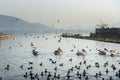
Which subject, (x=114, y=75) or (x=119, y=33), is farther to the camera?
(x=119, y=33)

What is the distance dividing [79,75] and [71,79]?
3.53m

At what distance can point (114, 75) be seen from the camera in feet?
173

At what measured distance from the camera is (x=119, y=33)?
175m

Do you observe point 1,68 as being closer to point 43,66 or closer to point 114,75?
point 43,66

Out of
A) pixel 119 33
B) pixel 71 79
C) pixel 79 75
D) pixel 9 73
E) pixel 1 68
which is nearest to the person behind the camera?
pixel 71 79

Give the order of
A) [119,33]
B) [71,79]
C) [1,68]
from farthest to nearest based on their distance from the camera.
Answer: [119,33], [1,68], [71,79]

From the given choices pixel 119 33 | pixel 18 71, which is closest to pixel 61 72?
pixel 18 71

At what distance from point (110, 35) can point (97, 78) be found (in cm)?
13787

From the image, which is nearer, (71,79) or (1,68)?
(71,79)

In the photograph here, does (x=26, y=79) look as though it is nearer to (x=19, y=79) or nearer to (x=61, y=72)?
(x=19, y=79)

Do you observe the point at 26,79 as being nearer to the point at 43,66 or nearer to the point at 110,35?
the point at 43,66

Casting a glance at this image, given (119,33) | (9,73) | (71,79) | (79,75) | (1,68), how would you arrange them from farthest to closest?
(119,33)
(1,68)
(9,73)
(79,75)
(71,79)

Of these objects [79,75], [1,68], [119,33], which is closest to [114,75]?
[79,75]

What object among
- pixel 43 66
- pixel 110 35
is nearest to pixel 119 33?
pixel 110 35
